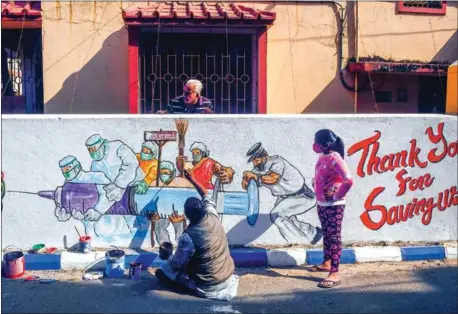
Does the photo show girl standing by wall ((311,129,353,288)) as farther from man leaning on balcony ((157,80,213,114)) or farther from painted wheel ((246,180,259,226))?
man leaning on balcony ((157,80,213,114))

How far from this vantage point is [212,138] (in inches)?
253

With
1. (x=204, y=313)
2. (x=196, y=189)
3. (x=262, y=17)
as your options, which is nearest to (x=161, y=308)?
(x=204, y=313)

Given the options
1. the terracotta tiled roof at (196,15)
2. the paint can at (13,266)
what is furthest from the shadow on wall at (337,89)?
the paint can at (13,266)

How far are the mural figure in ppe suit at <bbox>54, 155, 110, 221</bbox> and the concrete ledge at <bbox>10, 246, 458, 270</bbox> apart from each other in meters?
0.46

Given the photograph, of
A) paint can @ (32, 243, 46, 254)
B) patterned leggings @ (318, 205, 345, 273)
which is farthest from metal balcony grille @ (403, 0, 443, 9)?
paint can @ (32, 243, 46, 254)

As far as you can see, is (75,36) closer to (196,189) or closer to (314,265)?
(196,189)

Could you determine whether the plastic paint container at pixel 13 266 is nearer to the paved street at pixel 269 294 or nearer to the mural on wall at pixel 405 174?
the paved street at pixel 269 294

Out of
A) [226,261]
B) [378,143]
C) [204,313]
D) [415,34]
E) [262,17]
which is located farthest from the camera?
[415,34]

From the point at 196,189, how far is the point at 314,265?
1.59 meters

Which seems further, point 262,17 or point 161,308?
point 262,17

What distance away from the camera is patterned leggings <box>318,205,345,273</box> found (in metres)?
5.65

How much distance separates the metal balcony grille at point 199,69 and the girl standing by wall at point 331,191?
361cm

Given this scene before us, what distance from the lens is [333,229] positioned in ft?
18.6

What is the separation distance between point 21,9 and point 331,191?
617 cm
